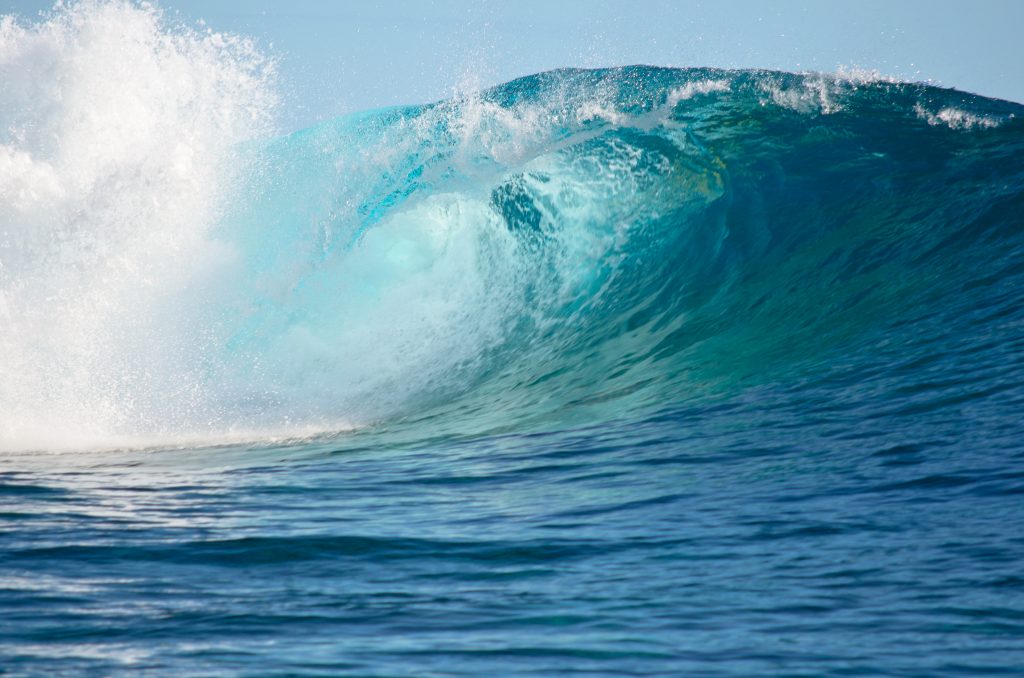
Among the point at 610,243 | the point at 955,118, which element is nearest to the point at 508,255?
the point at 610,243

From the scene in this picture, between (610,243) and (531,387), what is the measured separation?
305 cm

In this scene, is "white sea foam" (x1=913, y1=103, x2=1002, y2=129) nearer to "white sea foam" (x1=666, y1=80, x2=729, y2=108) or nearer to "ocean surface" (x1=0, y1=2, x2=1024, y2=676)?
"ocean surface" (x1=0, y1=2, x2=1024, y2=676)

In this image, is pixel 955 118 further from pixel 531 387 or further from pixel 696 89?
pixel 531 387

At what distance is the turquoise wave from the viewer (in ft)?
25.3

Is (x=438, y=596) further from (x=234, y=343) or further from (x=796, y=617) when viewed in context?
(x=234, y=343)

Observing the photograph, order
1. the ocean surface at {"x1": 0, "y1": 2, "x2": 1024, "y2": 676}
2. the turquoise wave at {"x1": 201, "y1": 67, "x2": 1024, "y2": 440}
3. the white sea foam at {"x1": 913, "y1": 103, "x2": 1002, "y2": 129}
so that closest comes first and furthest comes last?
the ocean surface at {"x1": 0, "y1": 2, "x2": 1024, "y2": 676}, the turquoise wave at {"x1": 201, "y1": 67, "x2": 1024, "y2": 440}, the white sea foam at {"x1": 913, "y1": 103, "x2": 1002, "y2": 129}

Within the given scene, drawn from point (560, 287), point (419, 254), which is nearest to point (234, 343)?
point (419, 254)

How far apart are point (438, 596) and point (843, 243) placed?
6714mm

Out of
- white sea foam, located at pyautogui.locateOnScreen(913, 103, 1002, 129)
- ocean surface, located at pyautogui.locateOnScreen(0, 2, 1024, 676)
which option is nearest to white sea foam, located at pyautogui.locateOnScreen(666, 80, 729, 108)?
ocean surface, located at pyautogui.locateOnScreen(0, 2, 1024, 676)

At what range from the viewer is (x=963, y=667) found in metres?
2.52

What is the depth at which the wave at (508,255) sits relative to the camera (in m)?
7.76

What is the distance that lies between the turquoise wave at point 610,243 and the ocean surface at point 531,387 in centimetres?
4

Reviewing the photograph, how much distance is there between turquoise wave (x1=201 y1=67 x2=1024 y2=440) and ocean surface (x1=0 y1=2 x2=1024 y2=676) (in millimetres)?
41

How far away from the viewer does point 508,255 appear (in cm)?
1095
